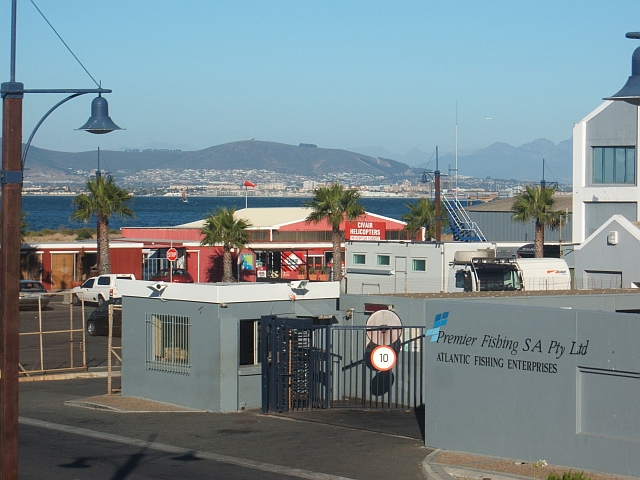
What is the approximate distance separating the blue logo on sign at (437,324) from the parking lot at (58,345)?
13.3m

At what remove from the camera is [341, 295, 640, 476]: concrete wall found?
11969mm

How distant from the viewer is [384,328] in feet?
58.5

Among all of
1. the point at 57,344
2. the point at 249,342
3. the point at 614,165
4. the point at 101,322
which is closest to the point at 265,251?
the point at 614,165

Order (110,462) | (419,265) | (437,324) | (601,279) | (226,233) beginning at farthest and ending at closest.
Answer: (226,233)
(419,265)
(601,279)
(437,324)
(110,462)

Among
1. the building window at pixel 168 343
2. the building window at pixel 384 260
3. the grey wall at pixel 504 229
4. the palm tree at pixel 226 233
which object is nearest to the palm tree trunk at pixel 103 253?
the palm tree at pixel 226 233

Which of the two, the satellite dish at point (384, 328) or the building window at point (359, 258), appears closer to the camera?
the satellite dish at point (384, 328)

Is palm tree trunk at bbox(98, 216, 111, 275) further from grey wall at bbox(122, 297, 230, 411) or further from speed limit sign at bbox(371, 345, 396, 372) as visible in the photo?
speed limit sign at bbox(371, 345, 396, 372)

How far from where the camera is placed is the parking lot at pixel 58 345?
26.5 meters

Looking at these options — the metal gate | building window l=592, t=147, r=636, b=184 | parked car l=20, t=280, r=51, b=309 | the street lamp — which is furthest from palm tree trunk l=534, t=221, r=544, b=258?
the street lamp

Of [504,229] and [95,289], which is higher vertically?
[504,229]

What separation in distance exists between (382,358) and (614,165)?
33962 millimetres

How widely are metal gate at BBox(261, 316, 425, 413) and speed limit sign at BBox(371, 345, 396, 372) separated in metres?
1.33

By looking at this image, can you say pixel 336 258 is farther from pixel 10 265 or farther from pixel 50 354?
pixel 10 265

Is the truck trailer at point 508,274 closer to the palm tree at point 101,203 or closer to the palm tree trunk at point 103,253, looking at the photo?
the palm tree trunk at point 103,253
